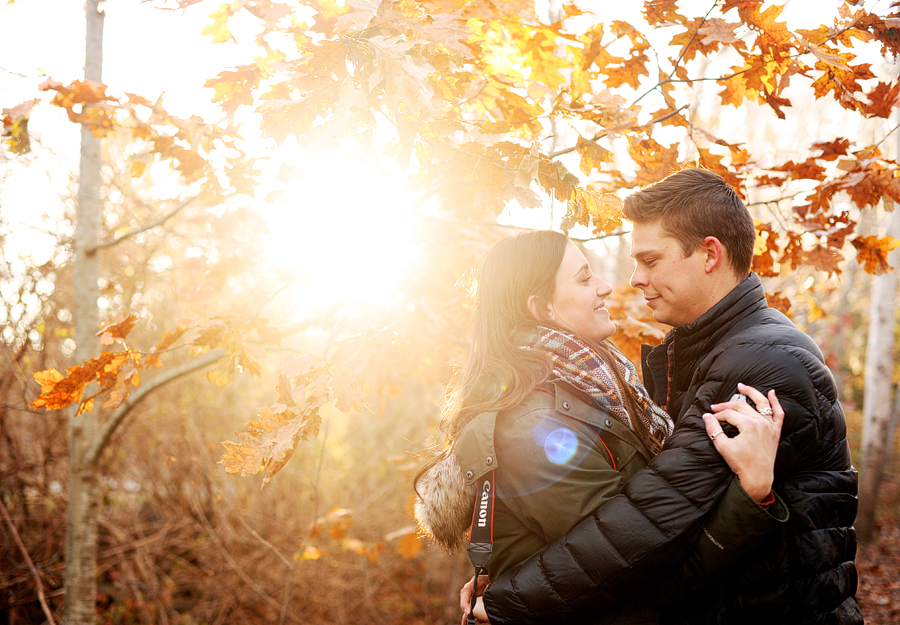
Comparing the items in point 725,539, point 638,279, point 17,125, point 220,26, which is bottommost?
point 725,539

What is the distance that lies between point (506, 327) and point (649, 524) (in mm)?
762

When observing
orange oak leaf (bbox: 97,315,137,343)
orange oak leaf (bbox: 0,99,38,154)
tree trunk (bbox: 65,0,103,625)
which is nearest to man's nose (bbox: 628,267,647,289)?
orange oak leaf (bbox: 97,315,137,343)

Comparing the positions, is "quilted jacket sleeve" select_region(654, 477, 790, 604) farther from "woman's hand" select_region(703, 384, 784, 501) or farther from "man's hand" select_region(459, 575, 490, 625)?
"man's hand" select_region(459, 575, 490, 625)

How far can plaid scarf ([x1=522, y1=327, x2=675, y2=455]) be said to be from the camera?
5.75 feet

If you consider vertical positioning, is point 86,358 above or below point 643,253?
below

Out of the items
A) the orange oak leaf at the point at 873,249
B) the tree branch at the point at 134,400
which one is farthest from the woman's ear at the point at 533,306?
the tree branch at the point at 134,400

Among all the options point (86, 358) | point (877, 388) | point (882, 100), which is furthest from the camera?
point (877, 388)

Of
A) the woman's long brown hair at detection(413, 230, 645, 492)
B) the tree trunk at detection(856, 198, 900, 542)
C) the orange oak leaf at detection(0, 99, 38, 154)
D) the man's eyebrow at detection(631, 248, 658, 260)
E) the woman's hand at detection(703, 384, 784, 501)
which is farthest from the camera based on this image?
the tree trunk at detection(856, 198, 900, 542)

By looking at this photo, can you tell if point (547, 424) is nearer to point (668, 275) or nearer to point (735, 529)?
point (735, 529)

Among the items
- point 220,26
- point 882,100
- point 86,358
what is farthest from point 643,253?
point 86,358

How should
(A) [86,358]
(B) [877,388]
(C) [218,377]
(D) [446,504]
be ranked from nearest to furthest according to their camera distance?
1. (D) [446,504]
2. (C) [218,377]
3. (A) [86,358]
4. (B) [877,388]

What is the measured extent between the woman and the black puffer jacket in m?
0.07

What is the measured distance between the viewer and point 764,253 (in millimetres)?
2770

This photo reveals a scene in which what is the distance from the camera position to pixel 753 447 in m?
1.48
